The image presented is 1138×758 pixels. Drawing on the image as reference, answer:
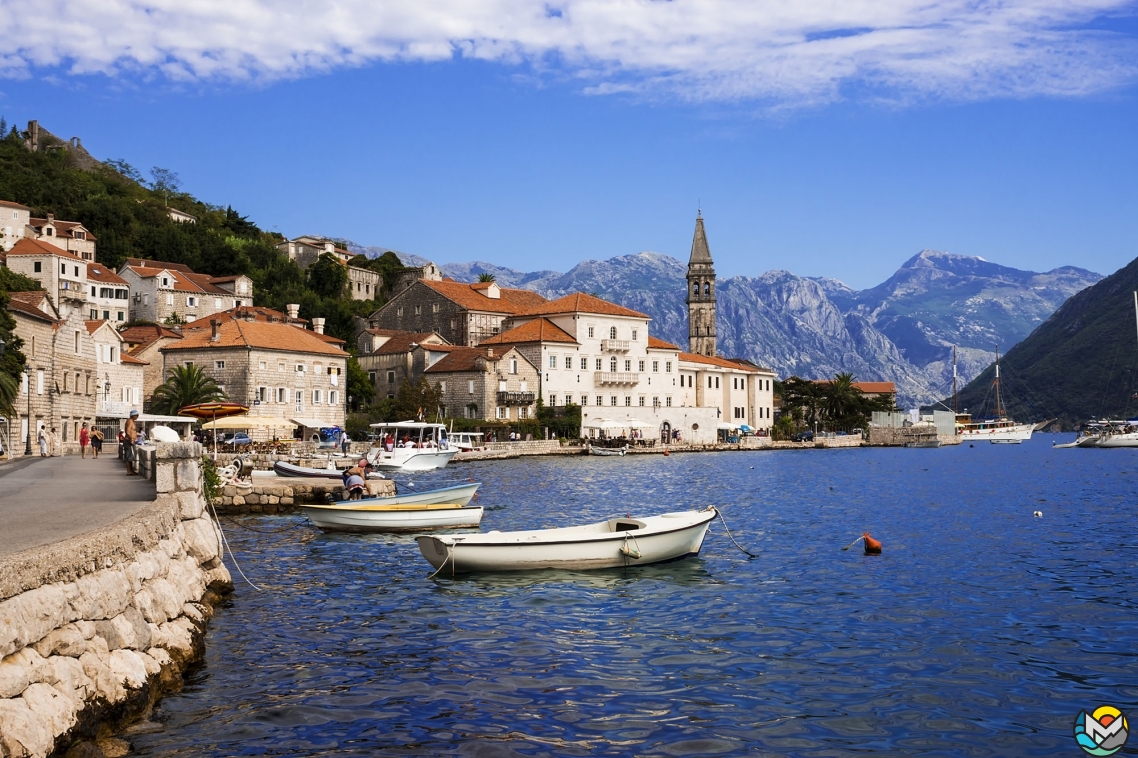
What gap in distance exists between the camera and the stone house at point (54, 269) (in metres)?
85.1

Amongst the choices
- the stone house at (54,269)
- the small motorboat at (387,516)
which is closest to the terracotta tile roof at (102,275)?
the stone house at (54,269)

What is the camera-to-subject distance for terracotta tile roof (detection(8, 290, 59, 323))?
3908 centimetres

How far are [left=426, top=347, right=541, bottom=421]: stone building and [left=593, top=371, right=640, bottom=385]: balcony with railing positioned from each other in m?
8.43

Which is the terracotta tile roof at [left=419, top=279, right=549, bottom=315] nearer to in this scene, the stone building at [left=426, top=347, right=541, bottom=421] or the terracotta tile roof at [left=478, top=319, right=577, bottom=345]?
the terracotta tile roof at [left=478, top=319, right=577, bottom=345]

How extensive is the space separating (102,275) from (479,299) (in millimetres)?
34292

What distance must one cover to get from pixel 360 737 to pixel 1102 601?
13.6 metres

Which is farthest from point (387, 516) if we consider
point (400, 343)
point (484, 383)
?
point (400, 343)

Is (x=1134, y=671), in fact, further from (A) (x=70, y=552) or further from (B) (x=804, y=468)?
(B) (x=804, y=468)

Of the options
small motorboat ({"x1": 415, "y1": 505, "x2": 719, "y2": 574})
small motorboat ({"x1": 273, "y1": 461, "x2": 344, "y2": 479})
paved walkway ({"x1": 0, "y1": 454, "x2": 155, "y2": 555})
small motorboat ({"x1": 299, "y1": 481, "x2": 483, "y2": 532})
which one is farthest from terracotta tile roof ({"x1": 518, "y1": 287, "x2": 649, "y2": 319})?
small motorboat ({"x1": 415, "y1": 505, "x2": 719, "y2": 574})

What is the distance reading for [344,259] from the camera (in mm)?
126500

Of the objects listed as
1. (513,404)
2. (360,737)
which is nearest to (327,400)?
(513,404)

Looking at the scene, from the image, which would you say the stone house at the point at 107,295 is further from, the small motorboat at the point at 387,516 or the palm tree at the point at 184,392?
the small motorboat at the point at 387,516

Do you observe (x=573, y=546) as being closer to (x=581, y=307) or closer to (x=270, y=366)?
(x=270, y=366)

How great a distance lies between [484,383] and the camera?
81625 mm
